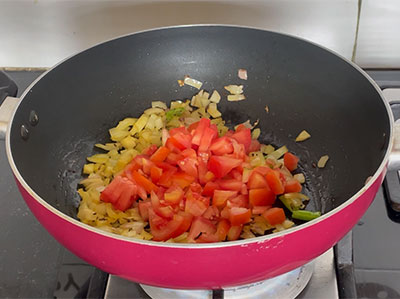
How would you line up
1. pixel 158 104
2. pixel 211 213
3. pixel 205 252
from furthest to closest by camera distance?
1. pixel 158 104
2. pixel 211 213
3. pixel 205 252

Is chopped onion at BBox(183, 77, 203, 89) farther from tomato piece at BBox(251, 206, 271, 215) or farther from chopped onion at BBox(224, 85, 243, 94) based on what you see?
tomato piece at BBox(251, 206, 271, 215)

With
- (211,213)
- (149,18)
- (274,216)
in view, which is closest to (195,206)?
(211,213)

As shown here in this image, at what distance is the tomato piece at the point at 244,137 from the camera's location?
3.56 feet

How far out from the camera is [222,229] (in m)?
0.91

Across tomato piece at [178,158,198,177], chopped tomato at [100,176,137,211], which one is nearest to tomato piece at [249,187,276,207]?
tomato piece at [178,158,198,177]

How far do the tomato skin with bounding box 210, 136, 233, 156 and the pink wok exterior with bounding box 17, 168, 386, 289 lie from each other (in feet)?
1.14

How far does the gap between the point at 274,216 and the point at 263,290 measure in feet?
0.48

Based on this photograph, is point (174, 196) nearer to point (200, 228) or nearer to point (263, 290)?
point (200, 228)

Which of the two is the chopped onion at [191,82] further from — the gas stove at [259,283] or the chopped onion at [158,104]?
the gas stove at [259,283]

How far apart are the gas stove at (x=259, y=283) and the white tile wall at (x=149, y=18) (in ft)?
1.36

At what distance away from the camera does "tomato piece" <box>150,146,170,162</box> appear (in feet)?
3.38

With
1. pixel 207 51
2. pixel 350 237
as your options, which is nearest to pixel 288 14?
pixel 207 51

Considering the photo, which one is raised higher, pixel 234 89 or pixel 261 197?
pixel 234 89

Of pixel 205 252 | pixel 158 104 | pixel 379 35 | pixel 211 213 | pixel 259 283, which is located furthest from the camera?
pixel 379 35
